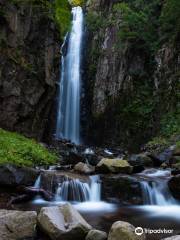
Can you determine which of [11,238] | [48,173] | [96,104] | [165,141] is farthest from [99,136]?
[11,238]

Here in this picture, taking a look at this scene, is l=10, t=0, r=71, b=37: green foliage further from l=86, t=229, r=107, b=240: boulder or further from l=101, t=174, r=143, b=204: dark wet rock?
l=86, t=229, r=107, b=240: boulder

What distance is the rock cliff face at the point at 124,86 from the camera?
23594 mm

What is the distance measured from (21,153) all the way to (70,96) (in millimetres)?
14959

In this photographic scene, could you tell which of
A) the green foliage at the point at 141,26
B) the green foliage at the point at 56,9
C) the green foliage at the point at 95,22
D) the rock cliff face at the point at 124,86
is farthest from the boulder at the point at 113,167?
the green foliage at the point at 95,22

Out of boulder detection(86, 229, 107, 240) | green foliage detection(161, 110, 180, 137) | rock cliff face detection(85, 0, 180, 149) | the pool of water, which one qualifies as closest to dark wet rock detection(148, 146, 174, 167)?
green foliage detection(161, 110, 180, 137)

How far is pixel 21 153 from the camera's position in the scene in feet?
52.2

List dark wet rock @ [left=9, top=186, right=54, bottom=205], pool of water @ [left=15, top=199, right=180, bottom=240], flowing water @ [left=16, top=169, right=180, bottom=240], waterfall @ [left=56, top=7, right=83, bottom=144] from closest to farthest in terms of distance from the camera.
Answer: pool of water @ [left=15, top=199, right=180, bottom=240]
flowing water @ [left=16, top=169, right=180, bottom=240]
dark wet rock @ [left=9, top=186, right=54, bottom=205]
waterfall @ [left=56, top=7, right=83, bottom=144]

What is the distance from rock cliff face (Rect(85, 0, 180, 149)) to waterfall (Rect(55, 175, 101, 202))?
34.9 ft

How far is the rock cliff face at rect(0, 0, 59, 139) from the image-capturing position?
20.1 metres

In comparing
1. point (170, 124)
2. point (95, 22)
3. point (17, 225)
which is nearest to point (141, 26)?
point (95, 22)

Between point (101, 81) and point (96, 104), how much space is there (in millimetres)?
1819

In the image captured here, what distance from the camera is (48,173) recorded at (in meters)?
13.3

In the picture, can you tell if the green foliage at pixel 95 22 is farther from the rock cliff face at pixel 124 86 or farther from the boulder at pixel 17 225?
the boulder at pixel 17 225

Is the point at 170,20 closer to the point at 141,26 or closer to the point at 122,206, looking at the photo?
the point at 141,26
